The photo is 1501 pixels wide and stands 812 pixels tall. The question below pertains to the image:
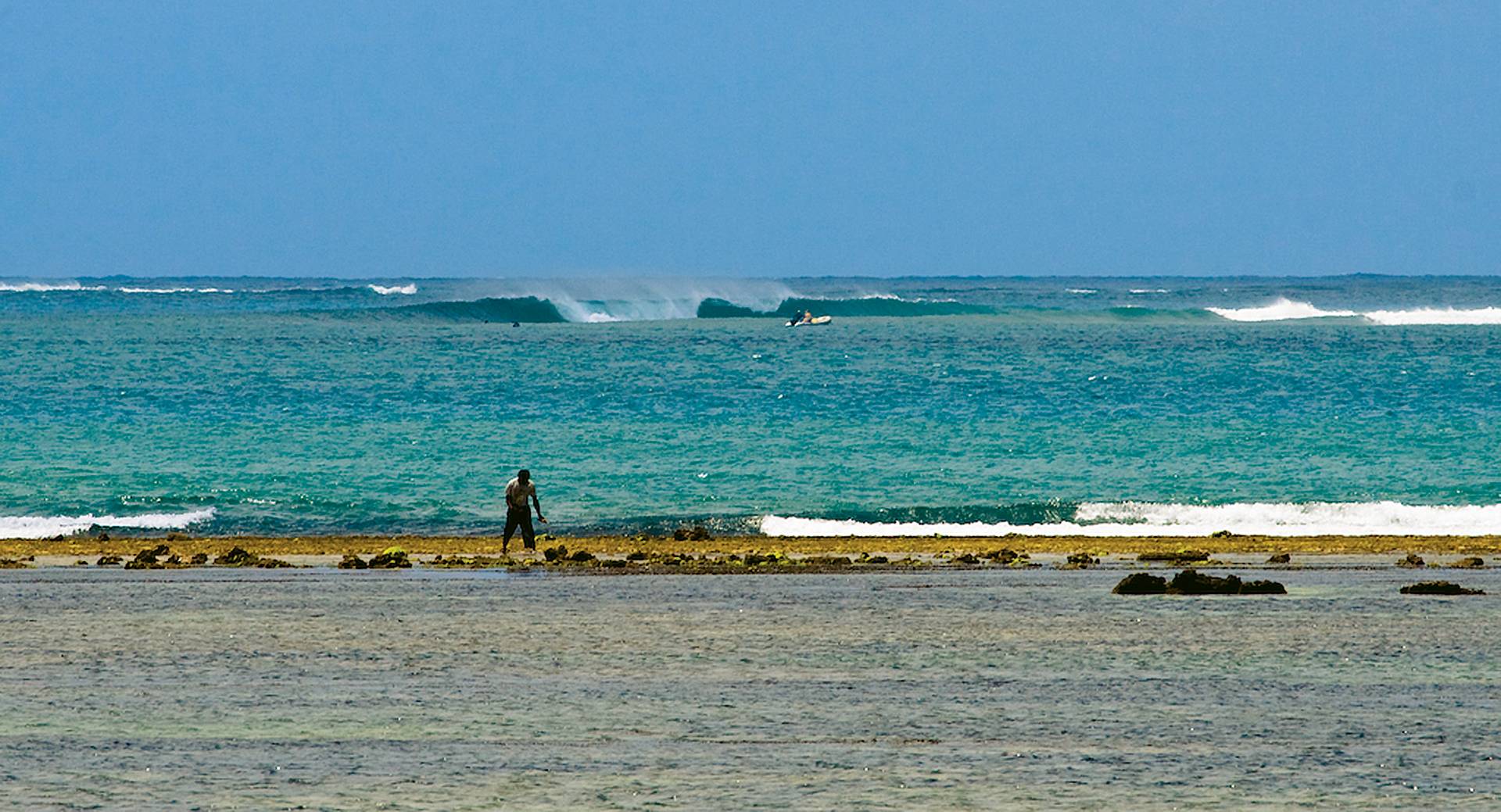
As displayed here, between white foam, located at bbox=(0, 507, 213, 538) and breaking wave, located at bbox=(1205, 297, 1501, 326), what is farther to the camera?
breaking wave, located at bbox=(1205, 297, 1501, 326)

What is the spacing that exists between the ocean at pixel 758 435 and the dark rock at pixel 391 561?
527cm

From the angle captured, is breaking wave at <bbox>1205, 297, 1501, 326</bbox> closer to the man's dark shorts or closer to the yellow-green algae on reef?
the yellow-green algae on reef

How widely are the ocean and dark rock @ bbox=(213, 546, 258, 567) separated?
17.0 feet

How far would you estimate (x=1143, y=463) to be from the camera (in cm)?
3553

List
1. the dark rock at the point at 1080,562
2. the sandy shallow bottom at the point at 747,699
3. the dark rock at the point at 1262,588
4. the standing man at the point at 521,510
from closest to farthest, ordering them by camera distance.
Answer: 1. the sandy shallow bottom at the point at 747,699
2. the dark rock at the point at 1262,588
3. the dark rock at the point at 1080,562
4. the standing man at the point at 521,510

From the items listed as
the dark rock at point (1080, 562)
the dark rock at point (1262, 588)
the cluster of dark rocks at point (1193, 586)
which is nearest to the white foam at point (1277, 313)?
the dark rock at point (1080, 562)

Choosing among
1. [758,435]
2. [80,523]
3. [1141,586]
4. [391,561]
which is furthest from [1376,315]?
[1141,586]

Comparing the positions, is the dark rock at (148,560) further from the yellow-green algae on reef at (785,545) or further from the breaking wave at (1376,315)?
the breaking wave at (1376,315)

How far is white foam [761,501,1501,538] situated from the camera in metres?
26.1

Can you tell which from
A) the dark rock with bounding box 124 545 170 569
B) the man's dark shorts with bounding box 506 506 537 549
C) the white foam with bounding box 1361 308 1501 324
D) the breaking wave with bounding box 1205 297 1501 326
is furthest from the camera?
the breaking wave with bounding box 1205 297 1501 326

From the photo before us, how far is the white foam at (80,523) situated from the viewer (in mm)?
26656

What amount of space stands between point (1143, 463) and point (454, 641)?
23.2 metres

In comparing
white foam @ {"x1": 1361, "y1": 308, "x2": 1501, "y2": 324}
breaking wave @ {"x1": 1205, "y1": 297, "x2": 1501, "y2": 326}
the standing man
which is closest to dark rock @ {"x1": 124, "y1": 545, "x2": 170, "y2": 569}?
the standing man

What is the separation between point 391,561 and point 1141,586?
8.27 m
